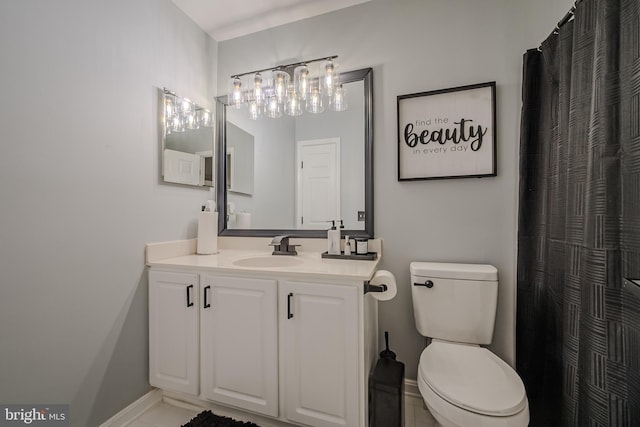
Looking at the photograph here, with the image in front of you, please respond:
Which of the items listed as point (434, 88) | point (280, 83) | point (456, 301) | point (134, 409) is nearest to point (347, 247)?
point (456, 301)

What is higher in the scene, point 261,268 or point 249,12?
point 249,12

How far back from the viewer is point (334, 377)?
114 cm

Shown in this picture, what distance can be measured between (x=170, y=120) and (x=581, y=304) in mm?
2197

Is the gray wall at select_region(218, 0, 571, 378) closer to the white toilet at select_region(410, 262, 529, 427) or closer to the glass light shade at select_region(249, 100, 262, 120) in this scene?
the white toilet at select_region(410, 262, 529, 427)

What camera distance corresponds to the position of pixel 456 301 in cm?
138

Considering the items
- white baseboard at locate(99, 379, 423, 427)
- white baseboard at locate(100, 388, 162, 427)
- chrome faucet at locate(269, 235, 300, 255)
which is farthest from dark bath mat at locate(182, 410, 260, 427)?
chrome faucet at locate(269, 235, 300, 255)

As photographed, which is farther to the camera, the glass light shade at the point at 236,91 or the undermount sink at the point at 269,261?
the glass light shade at the point at 236,91

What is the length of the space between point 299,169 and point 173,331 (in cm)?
124

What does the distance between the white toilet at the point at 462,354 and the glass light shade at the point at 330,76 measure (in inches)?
49.1

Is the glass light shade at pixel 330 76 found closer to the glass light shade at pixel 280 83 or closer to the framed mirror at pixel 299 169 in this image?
the framed mirror at pixel 299 169

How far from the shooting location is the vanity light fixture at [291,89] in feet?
5.70

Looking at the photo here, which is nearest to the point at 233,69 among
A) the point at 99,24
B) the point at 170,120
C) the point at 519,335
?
the point at 170,120

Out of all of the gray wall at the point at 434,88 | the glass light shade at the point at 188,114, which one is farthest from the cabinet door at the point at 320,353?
the glass light shade at the point at 188,114

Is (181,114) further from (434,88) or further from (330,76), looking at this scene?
(434,88)
